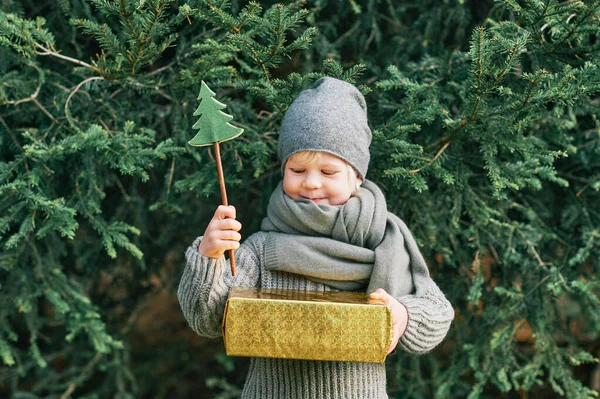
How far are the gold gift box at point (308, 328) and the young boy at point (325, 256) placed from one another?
0.19m

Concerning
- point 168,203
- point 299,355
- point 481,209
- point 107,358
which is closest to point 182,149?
point 168,203

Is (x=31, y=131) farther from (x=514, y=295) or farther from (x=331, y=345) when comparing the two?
(x=514, y=295)

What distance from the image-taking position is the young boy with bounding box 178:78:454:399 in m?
2.08

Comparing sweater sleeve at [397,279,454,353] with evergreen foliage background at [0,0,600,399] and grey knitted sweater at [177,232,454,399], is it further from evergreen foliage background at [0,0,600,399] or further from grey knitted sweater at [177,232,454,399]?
evergreen foliage background at [0,0,600,399]

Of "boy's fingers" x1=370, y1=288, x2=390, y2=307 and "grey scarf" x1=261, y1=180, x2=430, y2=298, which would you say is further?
"grey scarf" x1=261, y1=180, x2=430, y2=298

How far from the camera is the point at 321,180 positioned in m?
2.14

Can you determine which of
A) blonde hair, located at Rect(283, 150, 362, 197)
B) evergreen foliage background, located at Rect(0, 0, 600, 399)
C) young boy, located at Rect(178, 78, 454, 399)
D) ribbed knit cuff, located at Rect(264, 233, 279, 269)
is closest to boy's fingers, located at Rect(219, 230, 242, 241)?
young boy, located at Rect(178, 78, 454, 399)

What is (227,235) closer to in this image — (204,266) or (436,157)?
(204,266)

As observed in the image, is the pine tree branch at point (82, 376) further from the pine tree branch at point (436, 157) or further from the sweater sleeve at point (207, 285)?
the pine tree branch at point (436, 157)

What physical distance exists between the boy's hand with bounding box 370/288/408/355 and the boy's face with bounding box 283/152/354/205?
1.20 ft

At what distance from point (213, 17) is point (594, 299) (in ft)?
6.66

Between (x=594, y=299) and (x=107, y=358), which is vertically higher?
(x=594, y=299)

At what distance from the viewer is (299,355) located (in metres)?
1.88

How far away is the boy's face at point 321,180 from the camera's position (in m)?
2.13
